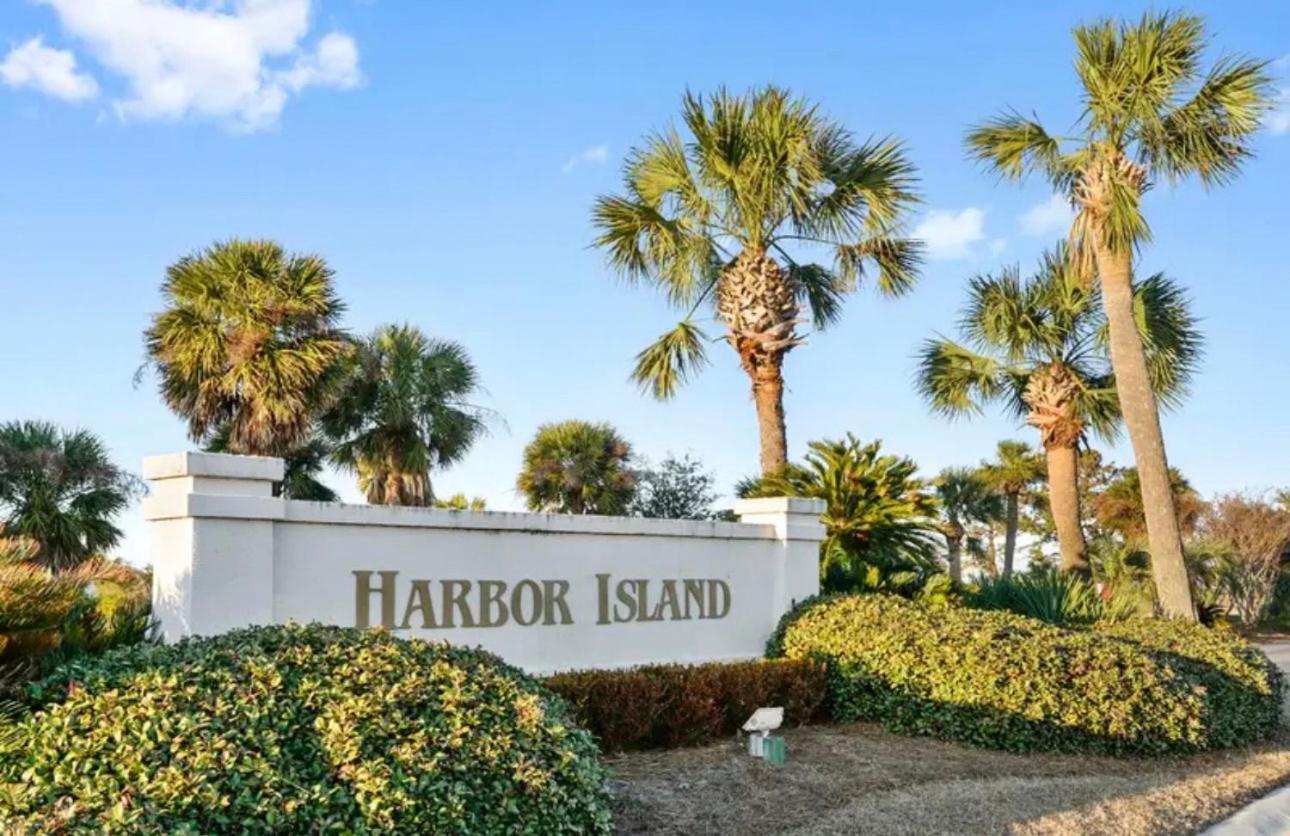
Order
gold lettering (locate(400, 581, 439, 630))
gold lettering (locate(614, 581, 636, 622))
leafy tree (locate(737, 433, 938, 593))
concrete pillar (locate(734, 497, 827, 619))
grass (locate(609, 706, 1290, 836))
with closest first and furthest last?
1. grass (locate(609, 706, 1290, 836))
2. gold lettering (locate(400, 581, 439, 630))
3. gold lettering (locate(614, 581, 636, 622))
4. concrete pillar (locate(734, 497, 827, 619))
5. leafy tree (locate(737, 433, 938, 593))

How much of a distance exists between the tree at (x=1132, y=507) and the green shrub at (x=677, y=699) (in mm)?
27776

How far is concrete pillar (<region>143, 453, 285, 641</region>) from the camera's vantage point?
296 inches

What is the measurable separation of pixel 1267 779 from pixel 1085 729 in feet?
4.29

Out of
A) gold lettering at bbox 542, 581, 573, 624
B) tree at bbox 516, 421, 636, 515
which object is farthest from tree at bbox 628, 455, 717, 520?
gold lettering at bbox 542, 581, 573, 624

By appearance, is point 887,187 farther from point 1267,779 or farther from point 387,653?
point 387,653

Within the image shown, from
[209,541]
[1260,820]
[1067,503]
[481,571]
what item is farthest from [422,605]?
[1067,503]

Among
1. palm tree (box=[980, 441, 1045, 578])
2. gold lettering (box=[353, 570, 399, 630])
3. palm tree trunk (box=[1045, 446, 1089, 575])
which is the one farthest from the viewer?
palm tree (box=[980, 441, 1045, 578])

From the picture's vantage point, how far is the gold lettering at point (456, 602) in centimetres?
888

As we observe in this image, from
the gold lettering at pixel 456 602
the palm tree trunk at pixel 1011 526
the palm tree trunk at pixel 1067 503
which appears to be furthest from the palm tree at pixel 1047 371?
the palm tree trunk at pixel 1011 526

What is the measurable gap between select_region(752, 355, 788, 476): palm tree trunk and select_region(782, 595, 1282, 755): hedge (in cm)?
503

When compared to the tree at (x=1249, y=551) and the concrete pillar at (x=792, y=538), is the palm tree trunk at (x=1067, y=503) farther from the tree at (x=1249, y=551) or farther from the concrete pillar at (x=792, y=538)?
the tree at (x=1249, y=551)

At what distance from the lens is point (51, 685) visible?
507cm

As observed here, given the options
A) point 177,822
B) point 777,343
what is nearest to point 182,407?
point 777,343

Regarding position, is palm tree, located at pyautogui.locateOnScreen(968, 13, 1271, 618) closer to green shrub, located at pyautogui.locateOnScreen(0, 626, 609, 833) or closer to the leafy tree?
the leafy tree
